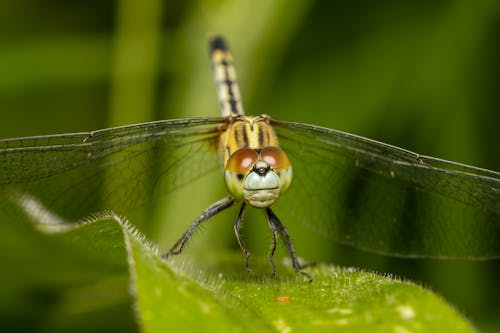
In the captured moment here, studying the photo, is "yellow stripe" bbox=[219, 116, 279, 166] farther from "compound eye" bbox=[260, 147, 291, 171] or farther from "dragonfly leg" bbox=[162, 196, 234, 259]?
"dragonfly leg" bbox=[162, 196, 234, 259]

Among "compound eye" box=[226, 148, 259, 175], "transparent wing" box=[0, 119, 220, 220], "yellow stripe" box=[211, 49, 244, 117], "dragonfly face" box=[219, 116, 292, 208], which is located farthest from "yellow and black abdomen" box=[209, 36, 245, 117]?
"compound eye" box=[226, 148, 259, 175]

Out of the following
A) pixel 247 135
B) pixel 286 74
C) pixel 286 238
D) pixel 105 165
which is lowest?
pixel 286 238

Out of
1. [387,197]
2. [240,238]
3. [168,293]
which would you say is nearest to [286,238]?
[240,238]

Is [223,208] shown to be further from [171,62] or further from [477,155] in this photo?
[171,62]

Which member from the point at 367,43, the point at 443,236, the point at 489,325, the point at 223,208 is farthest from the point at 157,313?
the point at 367,43

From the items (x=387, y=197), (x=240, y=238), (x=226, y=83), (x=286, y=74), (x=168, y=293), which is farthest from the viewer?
(x=286, y=74)

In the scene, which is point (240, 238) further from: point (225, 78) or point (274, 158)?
point (225, 78)
